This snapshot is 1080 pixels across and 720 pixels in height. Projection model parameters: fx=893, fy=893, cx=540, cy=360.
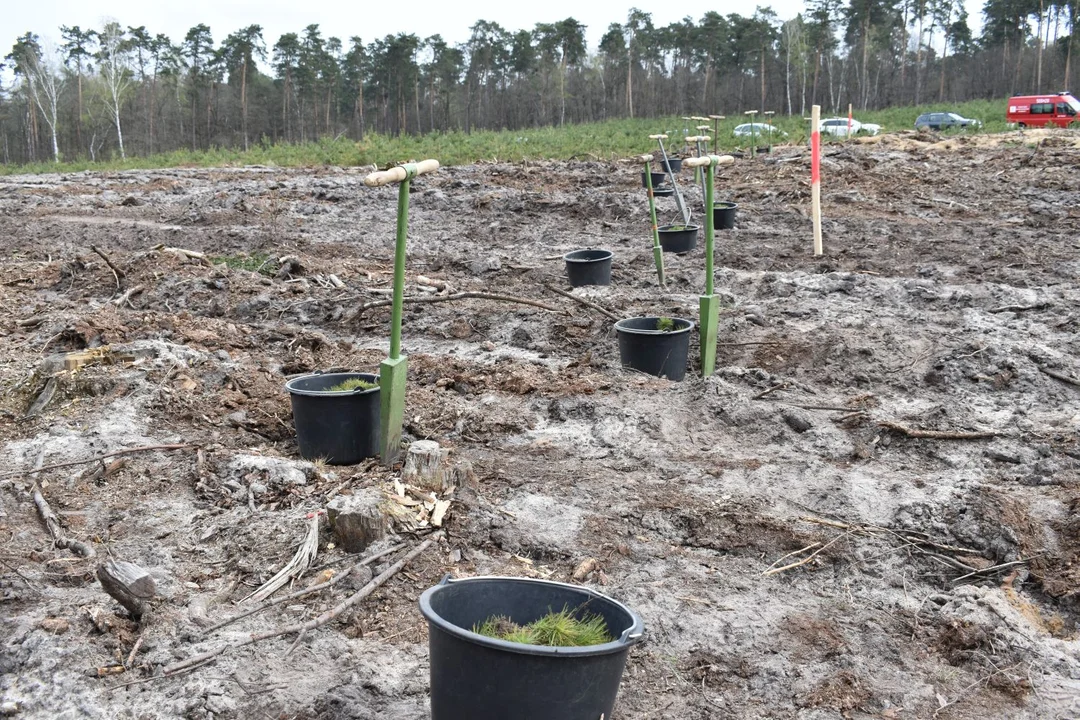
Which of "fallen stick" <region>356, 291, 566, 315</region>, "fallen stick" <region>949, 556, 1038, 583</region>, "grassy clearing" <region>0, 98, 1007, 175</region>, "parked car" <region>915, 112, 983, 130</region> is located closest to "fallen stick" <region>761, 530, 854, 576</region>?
"fallen stick" <region>949, 556, 1038, 583</region>

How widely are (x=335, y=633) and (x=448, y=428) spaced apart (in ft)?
6.37

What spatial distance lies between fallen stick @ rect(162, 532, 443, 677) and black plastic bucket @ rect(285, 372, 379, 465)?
0.98 m

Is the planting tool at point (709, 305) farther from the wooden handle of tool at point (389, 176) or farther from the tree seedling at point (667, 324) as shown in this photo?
the wooden handle of tool at point (389, 176)

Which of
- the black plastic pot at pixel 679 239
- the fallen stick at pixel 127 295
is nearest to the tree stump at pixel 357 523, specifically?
the fallen stick at pixel 127 295

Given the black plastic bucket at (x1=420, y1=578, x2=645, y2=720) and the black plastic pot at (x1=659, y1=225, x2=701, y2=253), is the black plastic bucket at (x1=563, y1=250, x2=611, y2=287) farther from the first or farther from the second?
the black plastic bucket at (x1=420, y1=578, x2=645, y2=720)

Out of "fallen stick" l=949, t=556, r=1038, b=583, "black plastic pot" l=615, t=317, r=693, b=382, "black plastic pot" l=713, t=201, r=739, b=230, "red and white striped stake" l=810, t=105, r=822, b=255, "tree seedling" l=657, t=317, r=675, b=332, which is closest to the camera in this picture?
"fallen stick" l=949, t=556, r=1038, b=583

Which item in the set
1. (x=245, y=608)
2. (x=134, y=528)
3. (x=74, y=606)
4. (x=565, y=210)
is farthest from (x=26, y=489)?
(x=565, y=210)

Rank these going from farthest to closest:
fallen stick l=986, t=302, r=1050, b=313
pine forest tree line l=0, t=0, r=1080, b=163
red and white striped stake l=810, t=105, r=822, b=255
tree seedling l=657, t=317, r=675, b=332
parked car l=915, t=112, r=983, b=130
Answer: pine forest tree line l=0, t=0, r=1080, b=163
parked car l=915, t=112, r=983, b=130
red and white striped stake l=810, t=105, r=822, b=255
fallen stick l=986, t=302, r=1050, b=313
tree seedling l=657, t=317, r=675, b=332

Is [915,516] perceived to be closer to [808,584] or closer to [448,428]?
[808,584]

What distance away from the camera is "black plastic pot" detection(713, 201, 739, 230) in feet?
32.9

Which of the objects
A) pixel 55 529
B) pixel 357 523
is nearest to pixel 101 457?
pixel 55 529

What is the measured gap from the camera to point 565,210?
38.5ft

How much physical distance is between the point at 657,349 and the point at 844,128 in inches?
1118

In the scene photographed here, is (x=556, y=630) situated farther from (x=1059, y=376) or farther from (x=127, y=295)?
(x=127, y=295)
